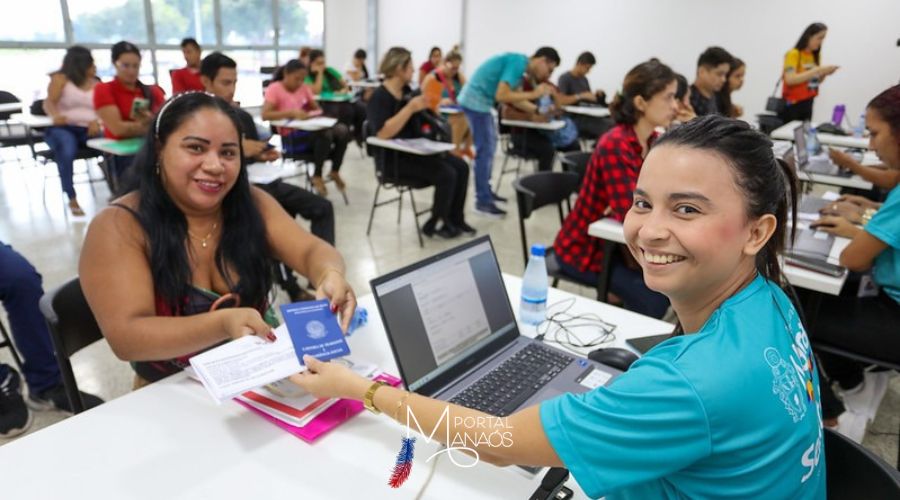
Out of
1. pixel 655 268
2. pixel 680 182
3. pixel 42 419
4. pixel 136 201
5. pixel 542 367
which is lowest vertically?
pixel 42 419

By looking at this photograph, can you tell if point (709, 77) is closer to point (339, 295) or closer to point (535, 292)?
point (535, 292)

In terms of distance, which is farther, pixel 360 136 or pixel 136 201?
pixel 360 136

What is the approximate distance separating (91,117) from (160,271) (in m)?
4.11

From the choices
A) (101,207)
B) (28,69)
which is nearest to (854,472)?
(101,207)

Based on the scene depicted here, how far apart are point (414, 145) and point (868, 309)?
2.79 meters

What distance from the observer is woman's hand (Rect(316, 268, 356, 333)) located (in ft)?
4.71

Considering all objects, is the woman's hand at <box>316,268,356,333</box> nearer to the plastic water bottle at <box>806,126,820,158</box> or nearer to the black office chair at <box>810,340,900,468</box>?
the black office chair at <box>810,340,900,468</box>

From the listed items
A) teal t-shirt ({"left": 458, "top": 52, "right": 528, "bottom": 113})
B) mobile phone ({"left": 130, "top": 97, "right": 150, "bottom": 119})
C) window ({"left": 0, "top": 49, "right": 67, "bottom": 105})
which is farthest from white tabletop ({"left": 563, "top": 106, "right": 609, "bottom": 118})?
window ({"left": 0, "top": 49, "right": 67, "bottom": 105})

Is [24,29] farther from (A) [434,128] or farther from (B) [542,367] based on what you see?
(B) [542,367]

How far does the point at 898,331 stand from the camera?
193 cm

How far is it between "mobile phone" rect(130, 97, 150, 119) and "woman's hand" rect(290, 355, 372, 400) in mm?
3714

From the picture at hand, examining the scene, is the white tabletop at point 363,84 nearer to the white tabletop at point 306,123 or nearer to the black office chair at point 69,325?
the white tabletop at point 306,123

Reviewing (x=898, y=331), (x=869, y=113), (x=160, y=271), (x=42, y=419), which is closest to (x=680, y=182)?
(x=160, y=271)

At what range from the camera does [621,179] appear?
233 centimetres
